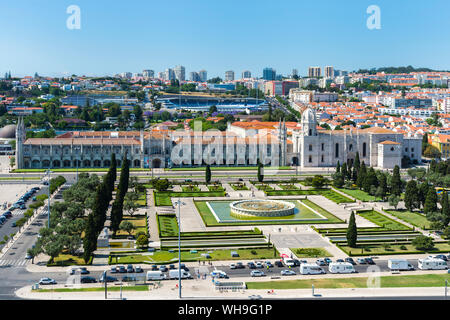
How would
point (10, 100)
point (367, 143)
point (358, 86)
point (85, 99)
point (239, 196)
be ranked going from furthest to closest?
point (358, 86), point (85, 99), point (10, 100), point (367, 143), point (239, 196)

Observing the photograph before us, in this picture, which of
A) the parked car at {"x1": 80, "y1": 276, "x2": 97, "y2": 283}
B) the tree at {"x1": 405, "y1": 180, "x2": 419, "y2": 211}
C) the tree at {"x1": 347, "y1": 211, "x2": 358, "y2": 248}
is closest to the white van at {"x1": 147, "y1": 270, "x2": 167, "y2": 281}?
the parked car at {"x1": 80, "y1": 276, "x2": 97, "y2": 283}

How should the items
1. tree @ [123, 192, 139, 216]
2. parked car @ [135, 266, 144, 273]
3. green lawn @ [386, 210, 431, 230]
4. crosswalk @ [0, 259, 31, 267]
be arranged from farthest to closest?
tree @ [123, 192, 139, 216]
green lawn @ [386, 210, 431, 230]
crosswalk @ [0, 259, 31, 267]
parked car @ [135, 266, 144, 273]

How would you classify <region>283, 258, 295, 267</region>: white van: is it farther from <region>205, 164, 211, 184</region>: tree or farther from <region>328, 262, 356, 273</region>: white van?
<region>205, 164, 211, 184</region>: tree

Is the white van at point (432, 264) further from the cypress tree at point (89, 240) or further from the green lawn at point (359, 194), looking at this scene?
the green lawn at point (359, 194)

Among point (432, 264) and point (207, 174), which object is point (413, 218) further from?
point (207, 174)

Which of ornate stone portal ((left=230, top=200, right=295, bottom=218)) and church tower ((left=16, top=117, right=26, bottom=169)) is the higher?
church tower ((left=16, top=117, right=26, bottom=169))

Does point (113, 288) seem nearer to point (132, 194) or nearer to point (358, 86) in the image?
point (132, 194)
